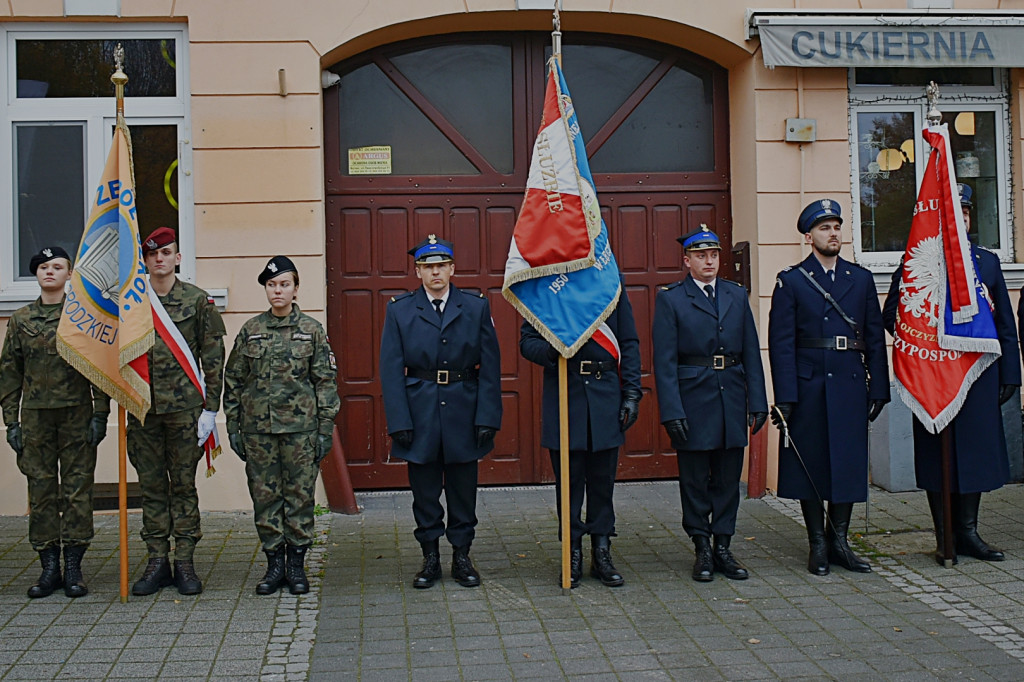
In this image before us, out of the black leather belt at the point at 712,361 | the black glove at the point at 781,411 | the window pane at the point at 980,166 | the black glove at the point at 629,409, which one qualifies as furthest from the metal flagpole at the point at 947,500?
the window pane at the point at 980,166

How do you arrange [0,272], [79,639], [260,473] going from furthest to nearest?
[0,272], [260,473], [79,639]

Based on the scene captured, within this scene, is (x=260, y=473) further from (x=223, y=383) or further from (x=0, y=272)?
(x=0, y=272)

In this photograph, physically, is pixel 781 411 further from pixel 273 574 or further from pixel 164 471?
pixel 164 471

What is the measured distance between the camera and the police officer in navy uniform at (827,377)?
5961 millimetres

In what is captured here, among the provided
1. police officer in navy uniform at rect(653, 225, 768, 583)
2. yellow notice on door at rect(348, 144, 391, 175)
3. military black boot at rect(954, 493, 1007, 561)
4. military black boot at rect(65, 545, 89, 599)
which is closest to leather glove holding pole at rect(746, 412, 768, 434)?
police officer in navy uniform at rect(653, 225, 768, 583)

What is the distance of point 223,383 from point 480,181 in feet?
10.4

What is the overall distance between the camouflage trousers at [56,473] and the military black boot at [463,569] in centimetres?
191

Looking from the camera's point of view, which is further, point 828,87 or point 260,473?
point 828,87

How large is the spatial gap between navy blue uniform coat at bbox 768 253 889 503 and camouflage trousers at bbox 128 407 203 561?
3.18 meters

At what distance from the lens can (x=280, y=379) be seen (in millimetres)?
5672

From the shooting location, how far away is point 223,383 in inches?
230

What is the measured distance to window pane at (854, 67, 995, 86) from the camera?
335 inches

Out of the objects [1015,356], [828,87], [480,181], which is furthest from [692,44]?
[1015,356]

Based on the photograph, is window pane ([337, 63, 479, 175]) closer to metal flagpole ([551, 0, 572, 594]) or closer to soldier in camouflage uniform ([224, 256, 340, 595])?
metal flagpole ([551, 0, 572, 594])
